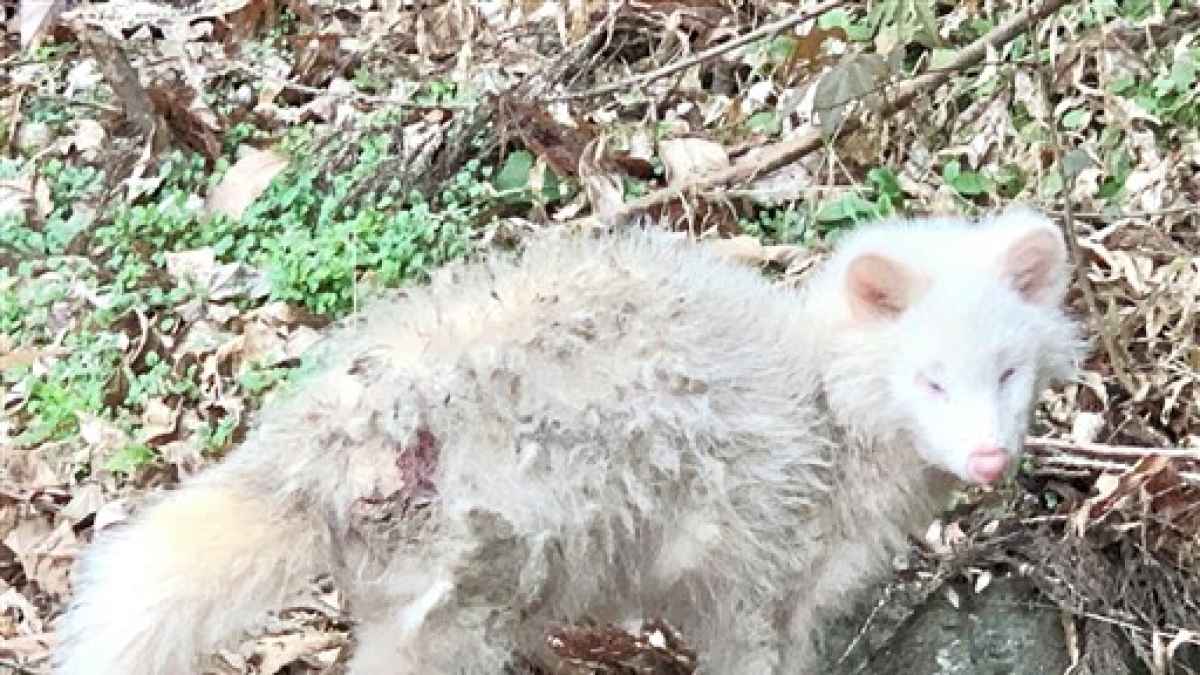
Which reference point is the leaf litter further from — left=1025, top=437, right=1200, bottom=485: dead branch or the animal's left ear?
the animal's left ear

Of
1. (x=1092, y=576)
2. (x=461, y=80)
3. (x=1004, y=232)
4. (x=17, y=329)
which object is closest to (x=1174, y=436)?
(x=1092, y=576)

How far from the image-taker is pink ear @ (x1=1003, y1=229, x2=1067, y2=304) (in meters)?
3.77

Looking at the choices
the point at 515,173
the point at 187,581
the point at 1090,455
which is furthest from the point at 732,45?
the point at 187,581

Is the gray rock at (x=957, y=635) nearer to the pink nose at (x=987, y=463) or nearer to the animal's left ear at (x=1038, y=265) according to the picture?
the pink nose at (x=987, y=463)

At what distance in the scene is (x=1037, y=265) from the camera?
149 inches

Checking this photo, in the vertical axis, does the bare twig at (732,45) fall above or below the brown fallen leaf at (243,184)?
above

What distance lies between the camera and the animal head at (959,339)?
3.67 meters

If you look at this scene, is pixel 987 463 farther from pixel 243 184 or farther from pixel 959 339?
pixel 243 184

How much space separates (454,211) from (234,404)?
1.08 m

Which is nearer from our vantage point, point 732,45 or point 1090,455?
point 1090,455

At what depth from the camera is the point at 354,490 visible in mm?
3438

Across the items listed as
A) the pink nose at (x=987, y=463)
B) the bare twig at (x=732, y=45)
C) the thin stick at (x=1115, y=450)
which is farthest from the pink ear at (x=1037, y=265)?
the bare twig at (x=732, y=45)

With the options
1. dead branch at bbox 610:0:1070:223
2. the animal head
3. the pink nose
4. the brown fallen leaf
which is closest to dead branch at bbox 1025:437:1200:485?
the animal head

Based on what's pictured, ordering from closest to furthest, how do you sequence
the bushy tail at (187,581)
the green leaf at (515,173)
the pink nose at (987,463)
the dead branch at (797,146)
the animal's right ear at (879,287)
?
the bushy tail at (187,581) → the pink nose at (987,463) → the animal's right ear at (879,287) → the dead branch at (797,146) → the green leaf at (515,173)
